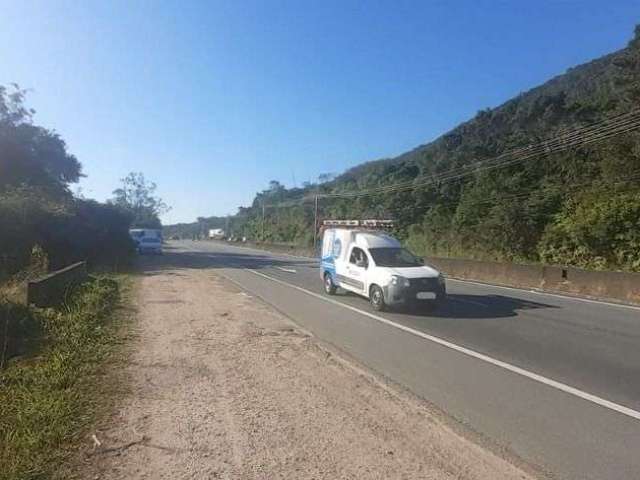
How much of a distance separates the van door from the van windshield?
11.9 inches

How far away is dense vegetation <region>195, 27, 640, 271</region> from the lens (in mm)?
26297

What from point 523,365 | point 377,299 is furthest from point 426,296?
point 523,365

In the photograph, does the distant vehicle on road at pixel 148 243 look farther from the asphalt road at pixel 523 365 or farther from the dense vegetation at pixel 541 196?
the asphalt road at pixel 523 365

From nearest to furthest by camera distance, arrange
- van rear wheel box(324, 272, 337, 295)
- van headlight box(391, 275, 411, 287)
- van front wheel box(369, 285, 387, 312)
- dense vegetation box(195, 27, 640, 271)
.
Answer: van headlight box(391, 275, 411, 287), van front wheel box(369, 285, 387, 312), van rear wheel box(324, 272, 337, 295), dense vegetation box(195, 27, 640, 271)

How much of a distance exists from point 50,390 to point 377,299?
28.6 feet

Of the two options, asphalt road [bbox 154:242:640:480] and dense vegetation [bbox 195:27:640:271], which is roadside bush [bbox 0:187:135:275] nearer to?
asphalt road [bbox 154:242:640:480]

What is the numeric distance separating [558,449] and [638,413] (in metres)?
1.57

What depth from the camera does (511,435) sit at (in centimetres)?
516

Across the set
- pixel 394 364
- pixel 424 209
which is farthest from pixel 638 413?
pixel 424 209

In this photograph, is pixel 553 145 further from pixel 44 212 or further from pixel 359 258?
pixel 44 212

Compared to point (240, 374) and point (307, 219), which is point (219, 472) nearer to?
point (240, 374)

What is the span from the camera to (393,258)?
15.0 metres

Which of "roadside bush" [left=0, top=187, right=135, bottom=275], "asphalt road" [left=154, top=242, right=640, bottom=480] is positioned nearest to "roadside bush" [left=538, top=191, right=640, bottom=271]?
"asphalt road" [left=154, top=242, right=640, bottom=480]

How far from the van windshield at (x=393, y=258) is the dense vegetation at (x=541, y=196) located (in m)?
13.8
